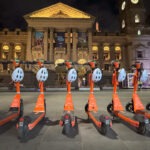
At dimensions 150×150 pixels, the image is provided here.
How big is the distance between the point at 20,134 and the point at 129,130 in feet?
10.2

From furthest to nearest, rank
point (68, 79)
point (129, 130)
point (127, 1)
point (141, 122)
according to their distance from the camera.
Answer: point (127, 1) → point (68, 79) → point (129, 130) → point (141, 122)

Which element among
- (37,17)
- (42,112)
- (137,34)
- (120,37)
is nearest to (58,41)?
(37,17)

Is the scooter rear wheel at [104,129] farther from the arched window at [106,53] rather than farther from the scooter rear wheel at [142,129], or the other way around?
the arched window at [106,53]

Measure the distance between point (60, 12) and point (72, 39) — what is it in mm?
9052

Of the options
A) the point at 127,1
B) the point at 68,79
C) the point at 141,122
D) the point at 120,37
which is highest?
the point at 127,1

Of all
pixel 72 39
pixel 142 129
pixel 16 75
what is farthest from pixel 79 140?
pixel 72 39

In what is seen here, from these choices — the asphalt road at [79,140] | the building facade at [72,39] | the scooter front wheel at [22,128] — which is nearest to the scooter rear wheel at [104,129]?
the asphalt road at [79,140]

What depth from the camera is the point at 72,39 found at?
5903cm

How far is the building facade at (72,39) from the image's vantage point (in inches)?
2264

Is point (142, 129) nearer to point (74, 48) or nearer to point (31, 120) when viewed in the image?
point (31, 120)

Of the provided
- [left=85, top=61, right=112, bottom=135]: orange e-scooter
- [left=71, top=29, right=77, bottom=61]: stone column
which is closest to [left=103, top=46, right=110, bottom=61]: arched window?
[left=71, top=29, right=77, bottom=61]: stone column

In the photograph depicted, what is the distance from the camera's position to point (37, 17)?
189 ft

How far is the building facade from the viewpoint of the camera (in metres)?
57.5

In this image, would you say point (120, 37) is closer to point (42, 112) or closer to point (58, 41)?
point (58, 41)
